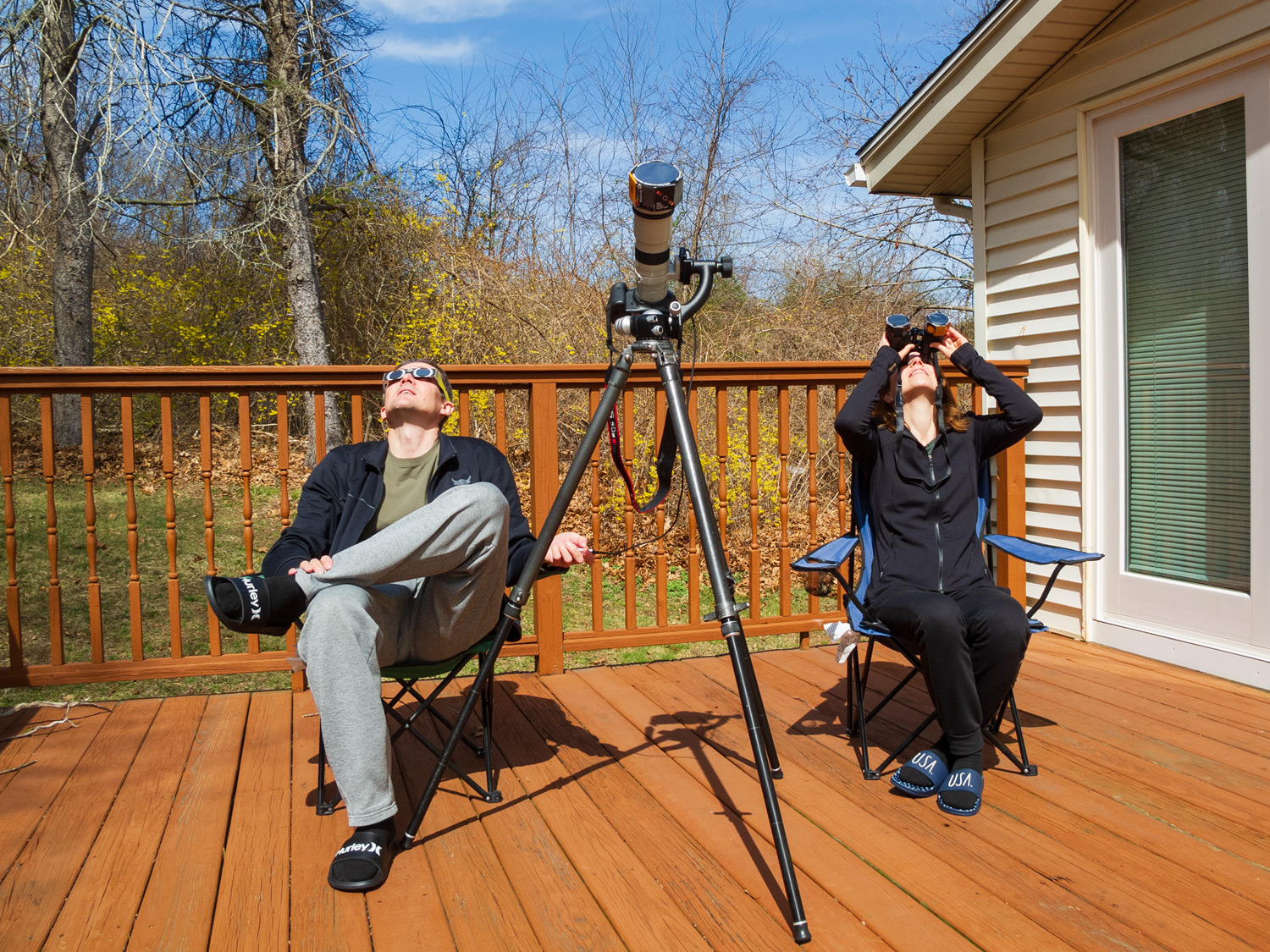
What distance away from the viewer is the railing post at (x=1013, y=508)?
3.76 meters

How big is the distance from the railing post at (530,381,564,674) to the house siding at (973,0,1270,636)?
211 cm

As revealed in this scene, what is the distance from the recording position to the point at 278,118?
301 inches

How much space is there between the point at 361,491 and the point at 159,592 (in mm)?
4067

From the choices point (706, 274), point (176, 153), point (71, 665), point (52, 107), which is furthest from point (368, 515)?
→ point (52, 107)

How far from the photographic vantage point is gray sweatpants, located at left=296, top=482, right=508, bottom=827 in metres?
1.82

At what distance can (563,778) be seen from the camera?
2346mm

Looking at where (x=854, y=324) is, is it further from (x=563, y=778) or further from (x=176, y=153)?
(x=563, y=778)

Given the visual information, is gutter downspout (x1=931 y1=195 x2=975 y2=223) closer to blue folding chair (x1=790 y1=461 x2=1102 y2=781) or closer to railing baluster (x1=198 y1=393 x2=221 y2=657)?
blue folding chair (x1=790 y1=461 x2=1102 y2=781)

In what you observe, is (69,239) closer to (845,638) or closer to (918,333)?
(918,333)

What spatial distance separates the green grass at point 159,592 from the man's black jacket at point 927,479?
1305 millimetres

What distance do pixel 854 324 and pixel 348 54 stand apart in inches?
203

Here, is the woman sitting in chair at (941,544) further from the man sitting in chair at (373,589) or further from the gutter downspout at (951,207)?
the gutter downspout at (951,207)

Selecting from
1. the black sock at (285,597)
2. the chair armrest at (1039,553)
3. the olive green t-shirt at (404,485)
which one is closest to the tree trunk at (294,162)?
the olive green t-shirt at (404,485)

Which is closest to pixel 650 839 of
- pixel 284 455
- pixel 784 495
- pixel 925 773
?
pixel 925 773
